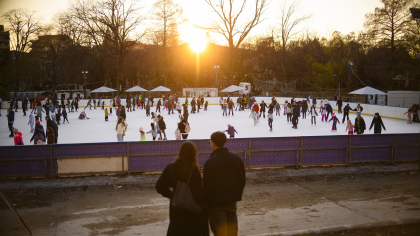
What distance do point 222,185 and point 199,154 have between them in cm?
523

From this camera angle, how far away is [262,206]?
5.86 metres

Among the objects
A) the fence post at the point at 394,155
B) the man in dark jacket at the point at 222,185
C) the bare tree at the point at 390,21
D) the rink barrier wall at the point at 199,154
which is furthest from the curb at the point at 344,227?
the bare tree at the point at 390,21

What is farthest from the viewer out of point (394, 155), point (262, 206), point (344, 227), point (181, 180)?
point (394, 155)

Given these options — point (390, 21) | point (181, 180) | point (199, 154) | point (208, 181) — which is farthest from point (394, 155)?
point (390, 21)

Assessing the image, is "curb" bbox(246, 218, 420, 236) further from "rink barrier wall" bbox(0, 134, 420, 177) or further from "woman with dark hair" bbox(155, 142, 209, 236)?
"rink barrier wall" bbox(0, 134, 420, 177)

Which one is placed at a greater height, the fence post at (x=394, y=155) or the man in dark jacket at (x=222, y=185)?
the man in dark jacket at (x=222, y=185)

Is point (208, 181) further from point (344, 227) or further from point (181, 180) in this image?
point (344, 227)

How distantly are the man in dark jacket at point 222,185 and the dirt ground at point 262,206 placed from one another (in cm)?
183

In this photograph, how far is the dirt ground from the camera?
4.84 m

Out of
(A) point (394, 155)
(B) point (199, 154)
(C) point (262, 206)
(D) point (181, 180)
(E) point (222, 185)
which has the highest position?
(D) point (181, 180)

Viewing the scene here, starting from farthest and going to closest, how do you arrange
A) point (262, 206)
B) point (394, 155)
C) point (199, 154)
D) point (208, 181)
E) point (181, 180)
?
point (394, 155)
point (199, 154)
point (262, 206)
point (208, 181)
point (181, 180)

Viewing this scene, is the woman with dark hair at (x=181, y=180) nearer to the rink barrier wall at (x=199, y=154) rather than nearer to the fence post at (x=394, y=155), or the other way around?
the rink barrier wall at (x=199, y=154)

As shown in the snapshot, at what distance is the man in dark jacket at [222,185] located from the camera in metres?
2.86

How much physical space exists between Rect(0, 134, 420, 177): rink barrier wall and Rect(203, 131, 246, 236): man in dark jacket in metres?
4.88
